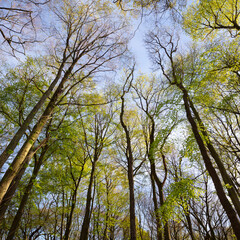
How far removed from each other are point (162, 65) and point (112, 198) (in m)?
14.7

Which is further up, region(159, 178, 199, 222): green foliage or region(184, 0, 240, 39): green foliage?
region(184, 0, 240, 39): green foliage

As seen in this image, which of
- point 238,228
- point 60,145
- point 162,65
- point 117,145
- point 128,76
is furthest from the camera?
point 117,145

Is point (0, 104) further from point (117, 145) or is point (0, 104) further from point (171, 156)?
point (171, 156)

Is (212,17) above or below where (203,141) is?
above

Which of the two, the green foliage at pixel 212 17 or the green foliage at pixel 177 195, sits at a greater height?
the green foliage at pixel 212 17

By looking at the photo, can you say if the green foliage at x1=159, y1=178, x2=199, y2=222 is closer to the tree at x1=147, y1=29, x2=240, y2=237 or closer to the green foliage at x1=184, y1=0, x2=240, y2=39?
the tree at x1=147, y1=29, x2=240, y2=237

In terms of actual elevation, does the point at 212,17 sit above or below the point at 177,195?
above

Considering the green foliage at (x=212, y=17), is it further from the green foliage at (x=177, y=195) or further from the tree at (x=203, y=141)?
the green foliage at (x=177, y=195)

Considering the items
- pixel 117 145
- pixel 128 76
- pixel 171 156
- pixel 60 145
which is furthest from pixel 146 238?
pixel 128 76

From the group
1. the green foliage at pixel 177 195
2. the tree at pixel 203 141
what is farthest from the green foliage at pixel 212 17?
the green foliage at pixel 177 195

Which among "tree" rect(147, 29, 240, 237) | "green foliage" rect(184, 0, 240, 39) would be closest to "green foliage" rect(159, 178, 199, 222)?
"tree" rect(147, 29, 240, 237)

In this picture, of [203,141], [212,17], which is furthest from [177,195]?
[212,17]

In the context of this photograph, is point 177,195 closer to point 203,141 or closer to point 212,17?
point 203,141

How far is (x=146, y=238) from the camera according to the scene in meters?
18.9
